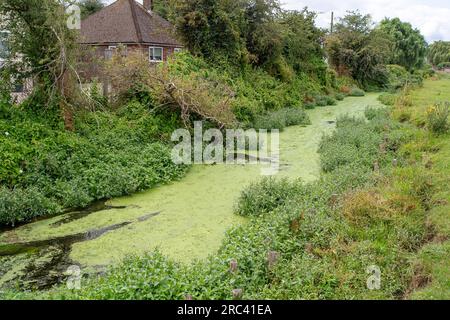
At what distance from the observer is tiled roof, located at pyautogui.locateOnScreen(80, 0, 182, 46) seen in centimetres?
2528

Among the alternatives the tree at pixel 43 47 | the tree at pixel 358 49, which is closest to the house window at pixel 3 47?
the tree at pixel 43 47

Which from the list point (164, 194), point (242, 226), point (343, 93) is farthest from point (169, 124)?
point (343, 93)

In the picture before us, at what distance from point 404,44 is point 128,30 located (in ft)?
92.3

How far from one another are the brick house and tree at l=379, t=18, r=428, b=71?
24102mm

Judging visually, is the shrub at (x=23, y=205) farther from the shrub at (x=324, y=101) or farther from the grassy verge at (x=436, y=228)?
the shrub at (x=324, y=101)

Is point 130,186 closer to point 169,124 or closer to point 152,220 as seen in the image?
point 152,220

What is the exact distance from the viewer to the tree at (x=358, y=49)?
28828 mm

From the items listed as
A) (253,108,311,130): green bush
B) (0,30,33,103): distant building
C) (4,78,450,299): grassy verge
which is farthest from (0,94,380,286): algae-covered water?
(253,108,311,130): green bush

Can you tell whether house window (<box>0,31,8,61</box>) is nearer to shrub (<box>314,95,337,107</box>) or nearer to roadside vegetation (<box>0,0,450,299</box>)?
roadside vegetation (<box>0,0,450,299</box>)

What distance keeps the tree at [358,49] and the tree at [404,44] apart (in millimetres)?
11695

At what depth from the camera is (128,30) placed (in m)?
25.5

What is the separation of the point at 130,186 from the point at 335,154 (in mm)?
5181

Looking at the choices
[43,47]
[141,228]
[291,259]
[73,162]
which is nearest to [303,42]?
[43,47]

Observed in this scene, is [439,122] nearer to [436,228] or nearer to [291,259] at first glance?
[436,228]
